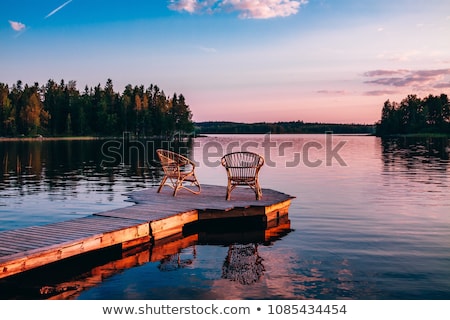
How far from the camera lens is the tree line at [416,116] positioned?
528 ft

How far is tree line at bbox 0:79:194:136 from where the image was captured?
11319 cm

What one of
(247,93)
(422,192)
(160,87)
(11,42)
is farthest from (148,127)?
(422,192)

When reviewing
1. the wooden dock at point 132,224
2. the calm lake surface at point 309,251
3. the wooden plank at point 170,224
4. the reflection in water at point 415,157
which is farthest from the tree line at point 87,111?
the wooden plank at point 170,224

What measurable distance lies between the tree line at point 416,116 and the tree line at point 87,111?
3417 inches

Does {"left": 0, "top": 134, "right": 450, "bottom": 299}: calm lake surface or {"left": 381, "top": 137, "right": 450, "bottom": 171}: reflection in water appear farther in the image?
{"left": 381, "top": 137, "right": 450, "bottom": 171}: reflection in water

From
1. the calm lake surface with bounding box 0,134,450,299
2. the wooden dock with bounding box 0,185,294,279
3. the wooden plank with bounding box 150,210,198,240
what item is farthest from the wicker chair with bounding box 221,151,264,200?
the wooden plank with bounding box 150,210,198,240

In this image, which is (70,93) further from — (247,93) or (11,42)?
(11,42)

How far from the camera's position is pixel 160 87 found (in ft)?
485

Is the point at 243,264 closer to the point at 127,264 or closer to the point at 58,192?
the point at 127,264

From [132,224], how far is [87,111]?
125615 mm

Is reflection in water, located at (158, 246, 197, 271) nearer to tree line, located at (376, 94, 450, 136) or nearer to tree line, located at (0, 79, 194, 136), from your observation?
tree line, located at (0, 79, 194, 136)

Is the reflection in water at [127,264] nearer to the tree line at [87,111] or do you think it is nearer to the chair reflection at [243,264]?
the chair reflection at [243,264]

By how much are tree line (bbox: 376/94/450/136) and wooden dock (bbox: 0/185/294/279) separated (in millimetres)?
158607
